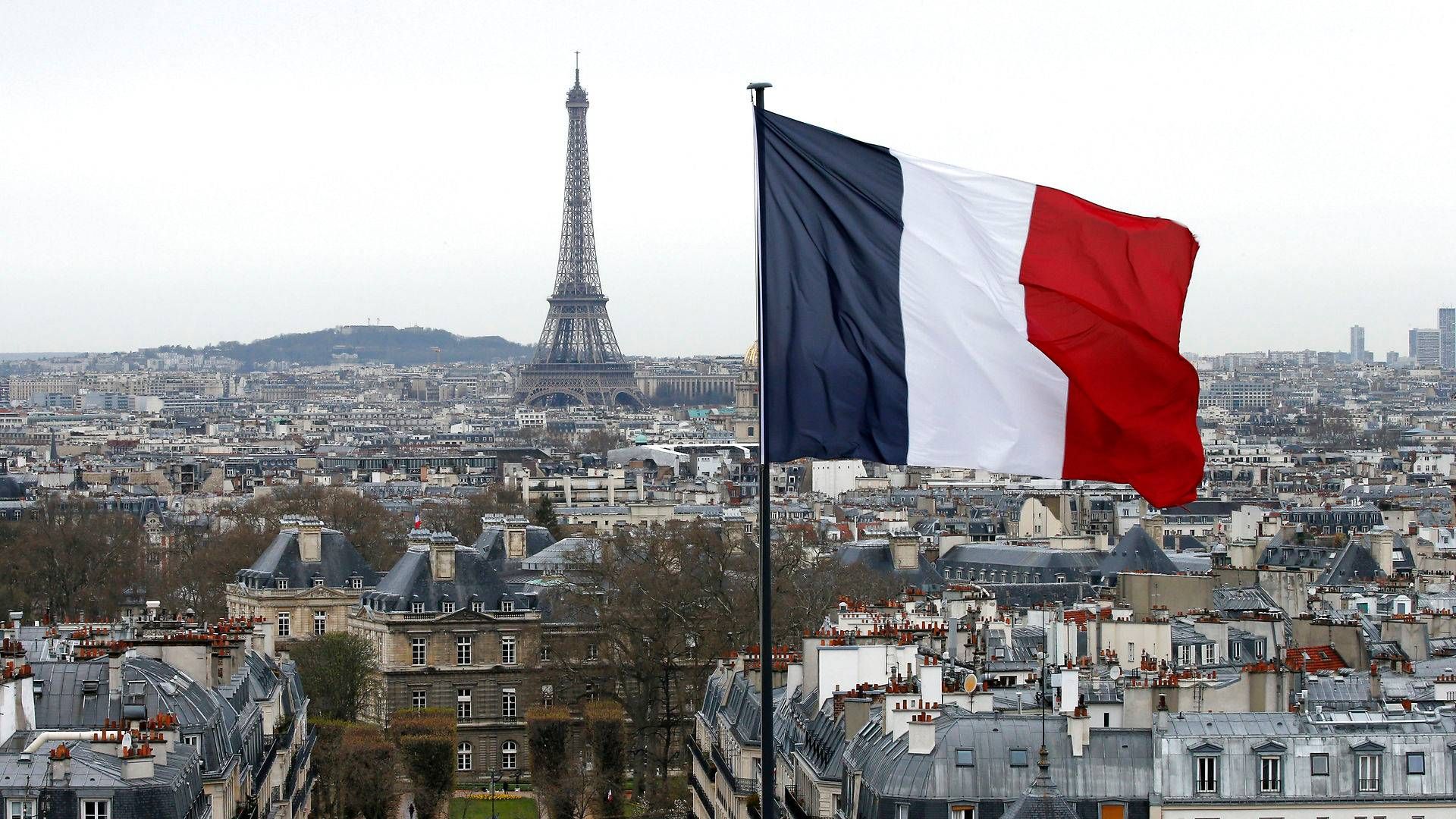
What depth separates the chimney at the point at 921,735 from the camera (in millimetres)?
27734

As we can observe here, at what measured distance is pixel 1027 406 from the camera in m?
14.4

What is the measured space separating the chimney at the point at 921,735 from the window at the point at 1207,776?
8.42ft

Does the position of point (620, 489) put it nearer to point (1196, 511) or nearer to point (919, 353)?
point (1196, 511)

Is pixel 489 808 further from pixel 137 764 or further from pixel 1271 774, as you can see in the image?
pixel 1271 774

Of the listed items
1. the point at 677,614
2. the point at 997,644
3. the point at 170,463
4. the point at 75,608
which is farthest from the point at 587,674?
the point at 170,463

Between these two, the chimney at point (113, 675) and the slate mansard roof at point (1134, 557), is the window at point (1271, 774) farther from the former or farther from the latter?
the slate mansard roof at point (1134, 557)

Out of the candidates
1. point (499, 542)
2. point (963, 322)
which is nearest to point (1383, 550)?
point (499, 542)

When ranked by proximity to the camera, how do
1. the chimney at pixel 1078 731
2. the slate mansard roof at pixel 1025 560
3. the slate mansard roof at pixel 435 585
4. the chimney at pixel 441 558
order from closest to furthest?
the chimney at pixel 1078 731 → the slate mansard roof at pixel 435 585 → the chimney at pixel 441 558 → the slate mansard roof at pixel 1025 560

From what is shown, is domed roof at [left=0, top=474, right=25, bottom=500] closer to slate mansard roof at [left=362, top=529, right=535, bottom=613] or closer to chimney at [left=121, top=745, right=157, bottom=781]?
slate mansard roof at [left=362, top=529, right=535, bottom=613]

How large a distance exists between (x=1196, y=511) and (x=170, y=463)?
79.3m

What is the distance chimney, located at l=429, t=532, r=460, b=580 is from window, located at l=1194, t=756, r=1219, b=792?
111ft

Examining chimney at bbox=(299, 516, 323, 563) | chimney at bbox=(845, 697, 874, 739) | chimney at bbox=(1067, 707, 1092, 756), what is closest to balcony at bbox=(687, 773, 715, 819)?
chimney at bbox=(845, 697, 874, 739)

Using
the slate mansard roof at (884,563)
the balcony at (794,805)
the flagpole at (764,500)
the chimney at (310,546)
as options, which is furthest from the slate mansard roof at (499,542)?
the flagpole at (764,500)

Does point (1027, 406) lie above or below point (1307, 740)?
above
